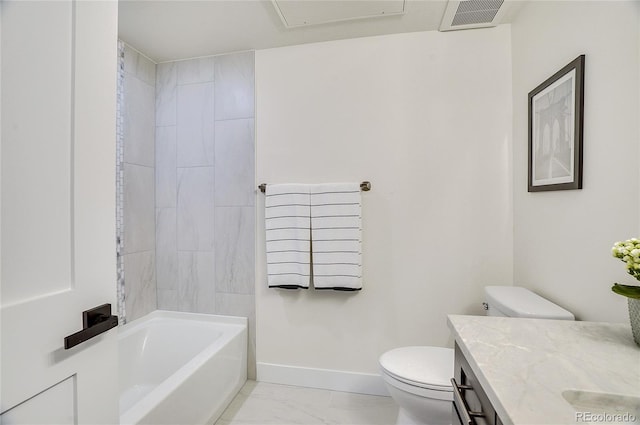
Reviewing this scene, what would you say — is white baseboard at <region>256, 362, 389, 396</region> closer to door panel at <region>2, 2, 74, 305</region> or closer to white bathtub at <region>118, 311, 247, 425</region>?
white bathtub at <region>118, 311, 247, 425</region>

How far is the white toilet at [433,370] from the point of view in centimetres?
121

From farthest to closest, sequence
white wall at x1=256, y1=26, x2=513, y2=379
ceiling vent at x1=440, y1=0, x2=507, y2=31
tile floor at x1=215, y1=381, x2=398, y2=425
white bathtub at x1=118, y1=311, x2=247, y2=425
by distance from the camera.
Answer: white wall at x1=256, y1=26, x2=513, y2=379
tile floor at x1=215, y1=381, x2=398, y2=425
ceiling vent at x1=440, y1=0, x2=507, y2=31
white bathtub at x1=118, y1=311, x2=247, y2=425

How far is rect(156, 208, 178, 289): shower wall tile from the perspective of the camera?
2.15 metres

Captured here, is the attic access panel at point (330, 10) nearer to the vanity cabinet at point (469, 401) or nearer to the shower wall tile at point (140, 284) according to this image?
the vanity cabinet at point (469, 401)

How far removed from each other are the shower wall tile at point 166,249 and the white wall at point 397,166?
777 millimetres

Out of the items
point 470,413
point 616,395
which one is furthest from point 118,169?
point 616,395

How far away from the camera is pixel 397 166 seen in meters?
1.85

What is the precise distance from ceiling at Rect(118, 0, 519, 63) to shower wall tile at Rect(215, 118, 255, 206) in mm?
523

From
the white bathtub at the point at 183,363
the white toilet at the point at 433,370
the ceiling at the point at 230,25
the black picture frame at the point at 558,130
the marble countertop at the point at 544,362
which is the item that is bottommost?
the white bathtub at the point at 183,363

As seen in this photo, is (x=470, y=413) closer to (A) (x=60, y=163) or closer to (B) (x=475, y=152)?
(A) (x=60, y=163)

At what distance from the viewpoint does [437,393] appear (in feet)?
3.99

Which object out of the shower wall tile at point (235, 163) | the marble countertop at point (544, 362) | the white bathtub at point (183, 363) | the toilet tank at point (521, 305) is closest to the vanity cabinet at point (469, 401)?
the marble countertop at point (544, 362)

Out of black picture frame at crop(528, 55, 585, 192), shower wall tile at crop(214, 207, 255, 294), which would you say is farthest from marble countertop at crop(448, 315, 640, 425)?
shower wall tile at crop(214, 207, 255, 294)

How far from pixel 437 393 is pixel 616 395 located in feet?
2.40
